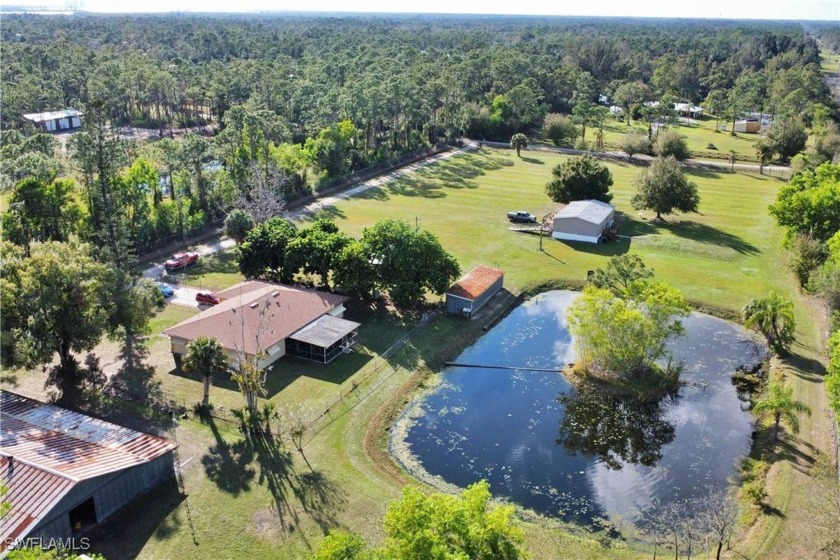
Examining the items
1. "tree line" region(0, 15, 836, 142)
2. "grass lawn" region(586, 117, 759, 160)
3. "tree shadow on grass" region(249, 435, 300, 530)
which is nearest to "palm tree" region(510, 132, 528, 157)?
"tree line" region(0, 15, 836, 142)

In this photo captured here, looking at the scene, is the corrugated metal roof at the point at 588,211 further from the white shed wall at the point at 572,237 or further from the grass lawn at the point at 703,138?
the grass lawn at the point at 703,138

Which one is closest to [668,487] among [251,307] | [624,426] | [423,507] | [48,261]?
[624,426]

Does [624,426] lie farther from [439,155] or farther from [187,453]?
[439,155]

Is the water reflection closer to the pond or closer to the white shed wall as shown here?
the pond

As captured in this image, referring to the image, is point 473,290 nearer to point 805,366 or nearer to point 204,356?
point 204,356

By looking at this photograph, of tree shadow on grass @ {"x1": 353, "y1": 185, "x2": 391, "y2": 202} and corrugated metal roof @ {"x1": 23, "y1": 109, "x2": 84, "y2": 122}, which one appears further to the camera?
corrugated metal roof @ {"x1": 23, "y1": 109, "x2": 84, "y2": 122}

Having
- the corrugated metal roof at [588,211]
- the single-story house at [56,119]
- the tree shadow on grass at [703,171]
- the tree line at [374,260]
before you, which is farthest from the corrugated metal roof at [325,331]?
the single-story house at [56,119]
